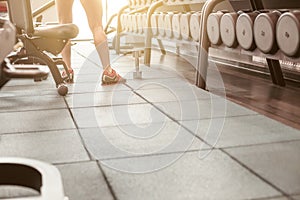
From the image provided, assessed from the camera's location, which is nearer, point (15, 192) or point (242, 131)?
point (15, 192)

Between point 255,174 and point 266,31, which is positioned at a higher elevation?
point 266,31

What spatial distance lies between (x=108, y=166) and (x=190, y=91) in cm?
118

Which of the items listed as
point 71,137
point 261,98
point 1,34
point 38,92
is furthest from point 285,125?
point 38,92

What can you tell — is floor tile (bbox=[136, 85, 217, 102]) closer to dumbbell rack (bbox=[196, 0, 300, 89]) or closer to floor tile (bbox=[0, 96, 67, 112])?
dumbbell rack (bbox=[196, 0, 300, 89])

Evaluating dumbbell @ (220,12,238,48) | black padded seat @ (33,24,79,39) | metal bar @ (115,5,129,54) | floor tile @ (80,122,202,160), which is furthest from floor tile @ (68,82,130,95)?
metal bar @ (115,5,129,54)

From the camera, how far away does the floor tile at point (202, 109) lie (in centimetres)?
176

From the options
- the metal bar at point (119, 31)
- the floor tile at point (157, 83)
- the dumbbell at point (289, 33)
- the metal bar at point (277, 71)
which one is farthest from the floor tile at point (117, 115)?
the metal bar at point (119, 31)

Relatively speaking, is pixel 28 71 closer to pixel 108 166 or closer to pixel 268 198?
pixel 108 166

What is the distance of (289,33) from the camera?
176 cm

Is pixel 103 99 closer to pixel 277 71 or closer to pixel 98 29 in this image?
pixel 98 29

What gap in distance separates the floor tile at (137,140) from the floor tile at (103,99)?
18.1 inches

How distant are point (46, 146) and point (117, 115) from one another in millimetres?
471

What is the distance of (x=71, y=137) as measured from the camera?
150cm

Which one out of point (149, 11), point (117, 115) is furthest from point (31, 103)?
point (149, 11)
